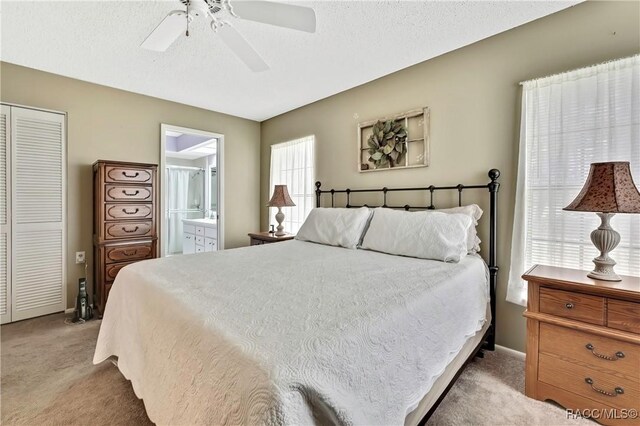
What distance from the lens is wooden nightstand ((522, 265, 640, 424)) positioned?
1430 millimetres

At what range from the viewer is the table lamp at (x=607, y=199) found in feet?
4.72

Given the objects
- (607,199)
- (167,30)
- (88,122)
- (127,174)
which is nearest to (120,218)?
(127,174)

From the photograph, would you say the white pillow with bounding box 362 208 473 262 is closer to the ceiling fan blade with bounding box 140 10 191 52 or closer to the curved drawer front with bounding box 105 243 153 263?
the ceiling fan blade with bounding box 140 10 191 52

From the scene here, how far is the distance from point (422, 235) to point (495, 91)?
4.27 feet

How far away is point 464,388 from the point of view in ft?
5.89

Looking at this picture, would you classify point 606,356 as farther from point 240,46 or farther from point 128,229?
point 128,229

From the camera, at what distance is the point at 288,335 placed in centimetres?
93

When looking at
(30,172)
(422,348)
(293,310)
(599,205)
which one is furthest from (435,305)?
(30,172)

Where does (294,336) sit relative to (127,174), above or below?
below

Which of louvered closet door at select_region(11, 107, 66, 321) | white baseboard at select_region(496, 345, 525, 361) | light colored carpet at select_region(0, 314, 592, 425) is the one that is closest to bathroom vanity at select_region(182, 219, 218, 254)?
louvered closet door at select_region(11, 107, 66, 321)

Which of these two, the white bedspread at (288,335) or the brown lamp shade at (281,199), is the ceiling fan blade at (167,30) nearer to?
the white bedspread at (288,335)

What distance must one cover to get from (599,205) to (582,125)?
717 millimetres

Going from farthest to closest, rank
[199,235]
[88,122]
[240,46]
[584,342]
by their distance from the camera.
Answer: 1. [199,235]
2. [88,122]
3. [240,46]
4. [584,342]

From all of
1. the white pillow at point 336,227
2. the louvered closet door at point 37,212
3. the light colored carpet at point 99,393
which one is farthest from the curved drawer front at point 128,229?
the white pillow at point 336,227
